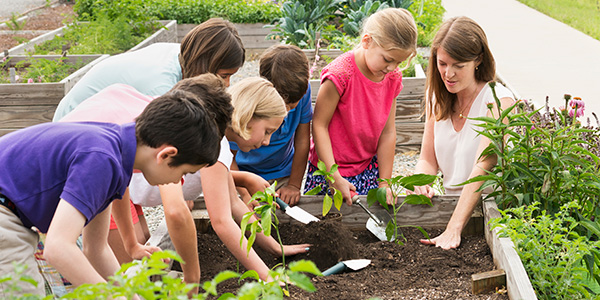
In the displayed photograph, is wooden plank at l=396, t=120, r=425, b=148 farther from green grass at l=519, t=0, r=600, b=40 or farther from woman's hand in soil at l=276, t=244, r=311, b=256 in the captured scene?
green grass at l=519, t=0, r=600, b=40

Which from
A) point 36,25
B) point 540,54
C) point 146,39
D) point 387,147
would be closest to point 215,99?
point 387,147

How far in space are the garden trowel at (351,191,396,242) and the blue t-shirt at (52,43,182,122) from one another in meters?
1.16

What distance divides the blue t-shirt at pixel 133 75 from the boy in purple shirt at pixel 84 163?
1.23 m

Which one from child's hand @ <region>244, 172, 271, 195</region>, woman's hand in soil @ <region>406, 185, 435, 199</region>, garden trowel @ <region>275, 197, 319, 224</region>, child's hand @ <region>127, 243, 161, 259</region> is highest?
child's hand @ <region>127, 243, 161, 259</region>

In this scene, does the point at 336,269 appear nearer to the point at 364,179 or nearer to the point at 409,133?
the point at 364,179

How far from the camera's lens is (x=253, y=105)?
91.2 inches

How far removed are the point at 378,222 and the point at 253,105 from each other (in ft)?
2.72

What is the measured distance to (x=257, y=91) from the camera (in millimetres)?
2326

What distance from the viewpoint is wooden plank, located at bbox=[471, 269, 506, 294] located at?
80.0 inches

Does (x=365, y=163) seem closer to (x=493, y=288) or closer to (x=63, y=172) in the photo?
(x=493, y=288)

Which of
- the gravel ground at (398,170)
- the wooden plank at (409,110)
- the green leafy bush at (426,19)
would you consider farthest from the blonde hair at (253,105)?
the green leafy bush at (426,19)

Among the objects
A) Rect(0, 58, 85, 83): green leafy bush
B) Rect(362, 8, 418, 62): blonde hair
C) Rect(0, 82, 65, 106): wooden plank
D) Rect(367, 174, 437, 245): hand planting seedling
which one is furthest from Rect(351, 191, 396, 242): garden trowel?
Rect(0, 58, 85, 83): green leafy bush

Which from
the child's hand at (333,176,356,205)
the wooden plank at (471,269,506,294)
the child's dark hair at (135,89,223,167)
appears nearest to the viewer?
the child's dark hair at (135,89,223,167)

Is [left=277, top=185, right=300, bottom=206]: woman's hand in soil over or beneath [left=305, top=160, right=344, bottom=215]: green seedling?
beneath
